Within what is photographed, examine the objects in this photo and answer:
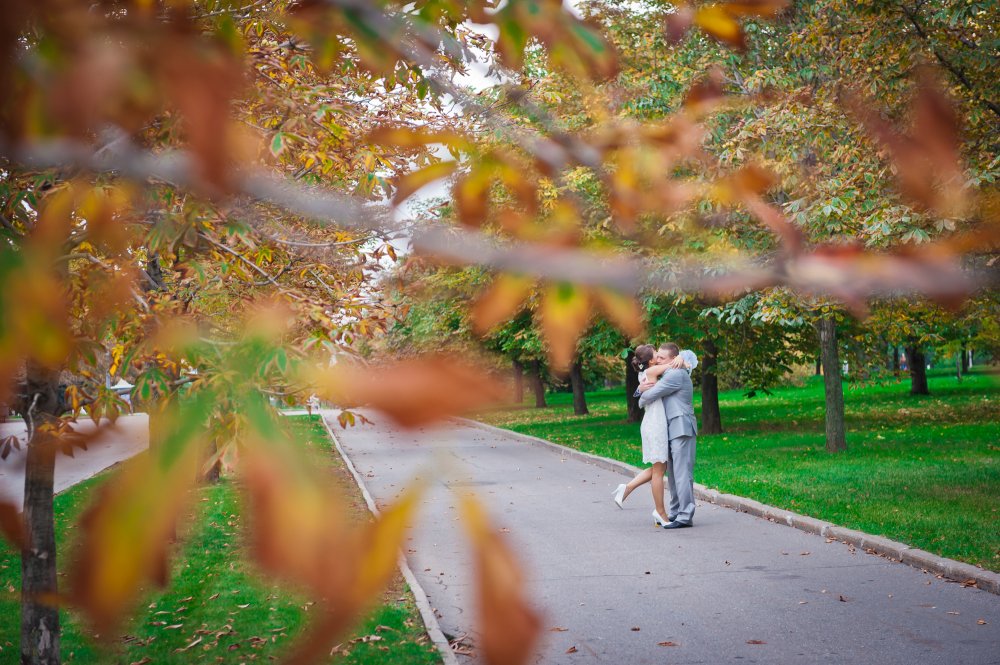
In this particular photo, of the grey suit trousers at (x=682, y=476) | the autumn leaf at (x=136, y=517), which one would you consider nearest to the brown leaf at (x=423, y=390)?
the autumn leaf at (x=136, y=517)

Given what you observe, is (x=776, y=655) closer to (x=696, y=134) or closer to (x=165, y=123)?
(x=696, y=134)

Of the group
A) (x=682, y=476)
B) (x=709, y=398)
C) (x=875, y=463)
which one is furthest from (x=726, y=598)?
(x=709, y=398)

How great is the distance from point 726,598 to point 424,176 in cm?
720

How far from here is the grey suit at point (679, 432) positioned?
1088 cm

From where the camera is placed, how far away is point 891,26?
32.8ft

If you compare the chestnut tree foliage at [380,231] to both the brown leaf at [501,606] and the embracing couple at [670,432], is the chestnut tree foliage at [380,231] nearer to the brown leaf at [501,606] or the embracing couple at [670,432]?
the brown leaf at [501,606]

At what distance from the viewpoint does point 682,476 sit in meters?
10.9

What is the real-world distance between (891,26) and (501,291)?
1039cm

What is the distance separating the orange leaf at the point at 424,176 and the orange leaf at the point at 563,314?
0.29 m

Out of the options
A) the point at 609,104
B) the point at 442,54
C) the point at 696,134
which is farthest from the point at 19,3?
the point at 609,104

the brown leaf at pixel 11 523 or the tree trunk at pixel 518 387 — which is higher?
the tree trunk at pixel 518 387

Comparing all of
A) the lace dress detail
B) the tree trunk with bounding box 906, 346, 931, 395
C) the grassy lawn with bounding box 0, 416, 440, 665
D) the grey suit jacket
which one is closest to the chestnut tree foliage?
the grassy lawn with bounding box 0, 416, 440, 665

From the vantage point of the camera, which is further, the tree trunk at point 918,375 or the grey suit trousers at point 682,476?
the tree trunk at point 918,375

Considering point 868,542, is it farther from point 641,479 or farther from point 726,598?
point 641,479
